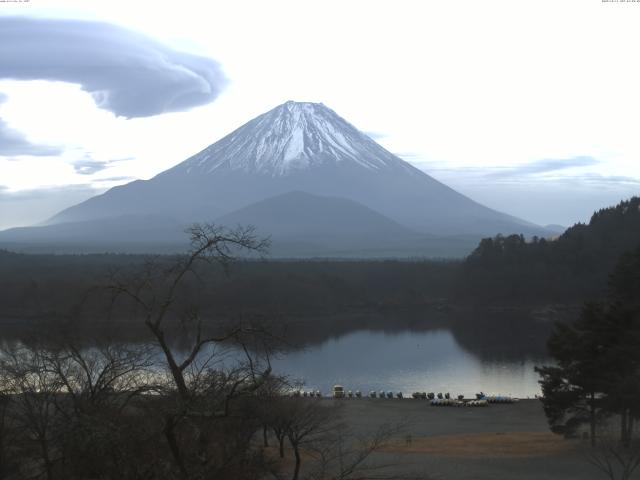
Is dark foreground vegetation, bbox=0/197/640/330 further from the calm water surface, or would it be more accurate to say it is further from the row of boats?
the row of boats

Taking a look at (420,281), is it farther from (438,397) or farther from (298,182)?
(298,182)

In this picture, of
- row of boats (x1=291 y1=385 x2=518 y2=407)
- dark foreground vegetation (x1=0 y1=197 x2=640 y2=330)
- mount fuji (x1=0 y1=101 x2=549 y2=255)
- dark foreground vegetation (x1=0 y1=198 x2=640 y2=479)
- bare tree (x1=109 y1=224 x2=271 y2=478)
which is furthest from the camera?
mount fuji (x1=0 y1=101 x2=549 y2=255)

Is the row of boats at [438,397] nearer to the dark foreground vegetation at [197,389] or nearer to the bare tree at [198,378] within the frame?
the dark foreground vegetation at [197,389]

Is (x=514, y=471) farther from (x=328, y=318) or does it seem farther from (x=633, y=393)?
(x=328, y=318)

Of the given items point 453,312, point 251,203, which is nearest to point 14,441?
point 453,312

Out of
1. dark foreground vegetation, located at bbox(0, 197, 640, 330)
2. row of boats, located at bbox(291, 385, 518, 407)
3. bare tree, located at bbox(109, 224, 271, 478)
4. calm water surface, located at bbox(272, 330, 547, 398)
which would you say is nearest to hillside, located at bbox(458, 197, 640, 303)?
dark foreground vegetation, located at bbox(0, 197, 640, 330)

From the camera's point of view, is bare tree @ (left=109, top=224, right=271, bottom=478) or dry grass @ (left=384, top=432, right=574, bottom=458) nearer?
bare tree @ (left=109, top=224, right=271, bottom=478)

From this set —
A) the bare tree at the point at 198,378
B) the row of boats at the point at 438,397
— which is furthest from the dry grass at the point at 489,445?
the bare tree at the point at 198,378
